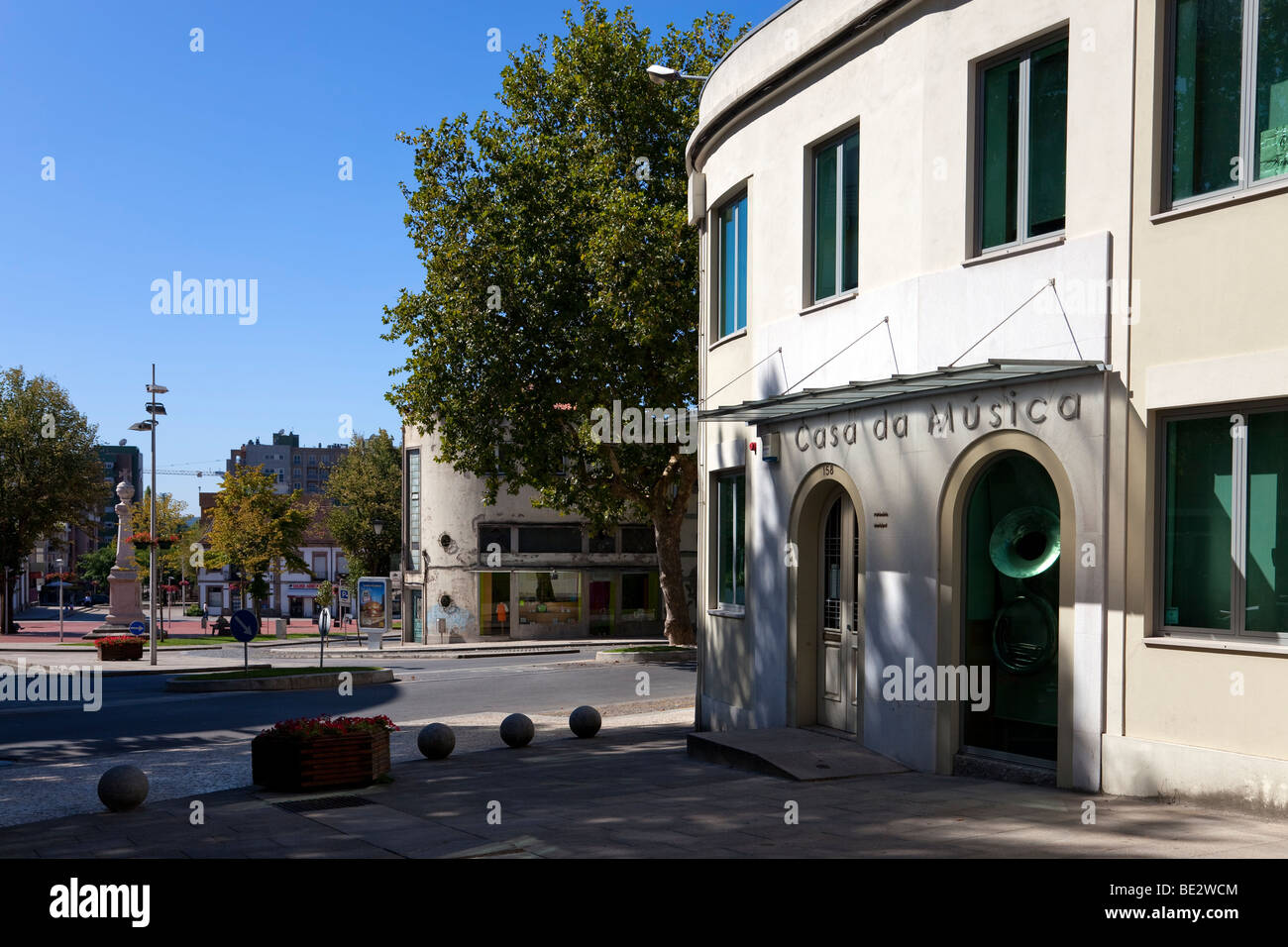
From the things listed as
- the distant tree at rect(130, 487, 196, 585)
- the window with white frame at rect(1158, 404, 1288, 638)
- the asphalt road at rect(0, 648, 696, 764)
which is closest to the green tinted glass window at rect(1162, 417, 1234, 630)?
the window with white frame at rect(1158, 404, 1288, 638)

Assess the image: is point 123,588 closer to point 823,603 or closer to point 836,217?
point 823,603

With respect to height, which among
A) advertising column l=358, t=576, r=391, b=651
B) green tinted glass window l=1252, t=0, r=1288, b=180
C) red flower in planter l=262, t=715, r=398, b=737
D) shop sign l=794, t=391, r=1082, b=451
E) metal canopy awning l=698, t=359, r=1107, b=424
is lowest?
advertising column l=358, t=576, r=391, b=651

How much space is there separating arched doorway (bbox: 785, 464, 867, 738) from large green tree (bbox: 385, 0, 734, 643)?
607 inches

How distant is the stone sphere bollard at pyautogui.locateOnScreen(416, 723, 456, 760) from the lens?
13.2m

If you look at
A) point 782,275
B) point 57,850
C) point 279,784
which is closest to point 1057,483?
point 782,275

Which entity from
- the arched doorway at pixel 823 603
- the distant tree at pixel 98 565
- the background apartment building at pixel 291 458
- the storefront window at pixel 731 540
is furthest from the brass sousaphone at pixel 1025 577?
the background apartment building at pixel 291 458

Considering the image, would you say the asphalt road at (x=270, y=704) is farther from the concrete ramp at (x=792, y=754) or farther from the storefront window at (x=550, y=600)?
the storefront window at (x=550, y=600)

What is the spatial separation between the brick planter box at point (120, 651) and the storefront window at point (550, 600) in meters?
15.3

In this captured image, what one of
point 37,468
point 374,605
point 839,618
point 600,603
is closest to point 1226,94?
point 839,618

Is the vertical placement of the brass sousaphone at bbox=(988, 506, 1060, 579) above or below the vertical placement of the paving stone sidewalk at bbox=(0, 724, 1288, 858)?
above

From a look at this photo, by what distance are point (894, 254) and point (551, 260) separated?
1885 centimetres

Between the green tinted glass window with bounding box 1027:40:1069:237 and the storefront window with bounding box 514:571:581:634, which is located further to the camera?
the storefront window with bounding box 514:571:581:634

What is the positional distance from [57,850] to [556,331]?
22212mm

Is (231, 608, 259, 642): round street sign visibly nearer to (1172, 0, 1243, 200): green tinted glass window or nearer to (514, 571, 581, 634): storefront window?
(1172, 0, 1243, 200): green tinted glass window
